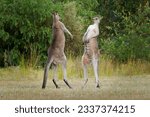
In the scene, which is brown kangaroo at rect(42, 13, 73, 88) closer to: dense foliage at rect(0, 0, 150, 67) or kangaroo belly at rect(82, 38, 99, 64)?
kangaroo belly at rect(82, 38, 99, 64)

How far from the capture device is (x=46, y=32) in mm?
22312

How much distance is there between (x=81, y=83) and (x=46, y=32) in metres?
6.17

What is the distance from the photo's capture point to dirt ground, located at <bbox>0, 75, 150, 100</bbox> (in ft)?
47.2

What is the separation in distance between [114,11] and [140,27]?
308 cm

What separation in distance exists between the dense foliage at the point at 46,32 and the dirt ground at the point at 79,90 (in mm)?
3402

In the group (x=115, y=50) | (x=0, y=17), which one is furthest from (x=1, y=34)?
(x=115, y=50)

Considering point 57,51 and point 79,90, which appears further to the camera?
point 57,51

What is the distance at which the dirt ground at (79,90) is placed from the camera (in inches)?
567

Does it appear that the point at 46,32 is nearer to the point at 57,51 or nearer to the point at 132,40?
the point at 132,40

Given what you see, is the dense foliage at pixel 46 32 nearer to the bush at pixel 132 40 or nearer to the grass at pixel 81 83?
the bush at pixel 132 40

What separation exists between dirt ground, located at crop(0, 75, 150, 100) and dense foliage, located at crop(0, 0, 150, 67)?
3402 mm

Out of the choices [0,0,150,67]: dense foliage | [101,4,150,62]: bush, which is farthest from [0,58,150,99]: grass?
[0,0,150,67]: dense foliage

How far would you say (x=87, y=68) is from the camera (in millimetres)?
16672

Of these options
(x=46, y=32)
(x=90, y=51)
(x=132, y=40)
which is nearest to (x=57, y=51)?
(x=90, y=51)
